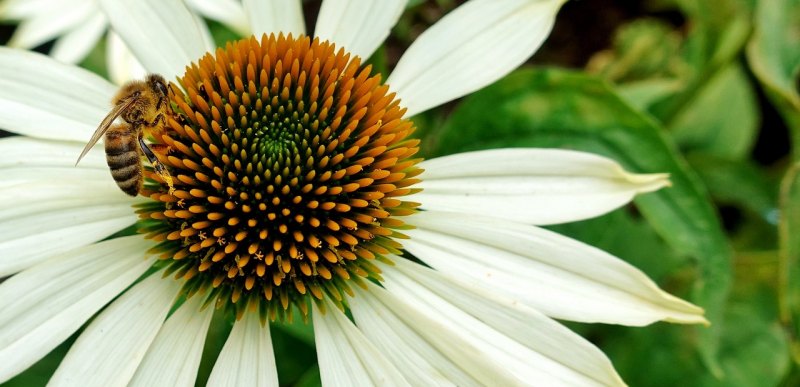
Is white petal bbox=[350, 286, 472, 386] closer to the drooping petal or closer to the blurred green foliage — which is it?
the drooping petal

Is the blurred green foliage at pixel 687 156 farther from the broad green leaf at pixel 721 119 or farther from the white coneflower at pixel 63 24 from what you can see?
the white coneflower at pixel 63 24

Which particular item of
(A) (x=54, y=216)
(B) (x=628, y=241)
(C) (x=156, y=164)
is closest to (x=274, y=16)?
(C) (x=156, y=164)

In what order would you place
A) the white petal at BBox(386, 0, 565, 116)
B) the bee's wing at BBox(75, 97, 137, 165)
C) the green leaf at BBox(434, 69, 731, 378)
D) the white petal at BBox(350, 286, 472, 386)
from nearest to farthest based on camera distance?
the bee's wing at BBox(75, 97, 137, 165) < the white petal at BBox(350, 286, 472, 386) < the white petal at BBox(386, 0, 565, 116) < the green leaf at BBox(434, 69, 731, 378)

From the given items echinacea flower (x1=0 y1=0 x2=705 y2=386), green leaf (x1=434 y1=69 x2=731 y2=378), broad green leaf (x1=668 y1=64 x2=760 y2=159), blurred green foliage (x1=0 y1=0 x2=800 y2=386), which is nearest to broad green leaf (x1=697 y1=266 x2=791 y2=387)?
blurred green foliage (x1=0 y1=0 x2=800 y2=386)

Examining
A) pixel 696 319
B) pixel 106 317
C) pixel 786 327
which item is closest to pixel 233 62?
pixel 106 317

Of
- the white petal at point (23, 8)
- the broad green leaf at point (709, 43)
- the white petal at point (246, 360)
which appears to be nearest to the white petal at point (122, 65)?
the white petal at point (23, 8)

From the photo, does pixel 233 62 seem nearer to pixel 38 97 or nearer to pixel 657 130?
pixel 38 97
